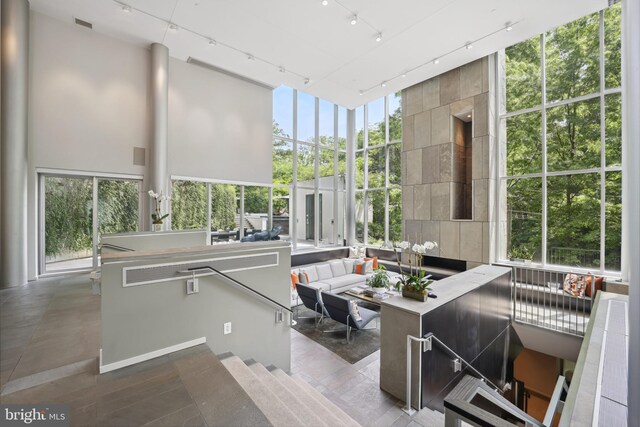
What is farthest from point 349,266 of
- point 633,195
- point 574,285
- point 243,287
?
point 633,195

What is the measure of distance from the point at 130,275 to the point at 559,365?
7384mm

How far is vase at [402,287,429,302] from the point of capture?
10.7 feet

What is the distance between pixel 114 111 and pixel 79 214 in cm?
238

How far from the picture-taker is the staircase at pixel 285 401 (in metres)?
2.12

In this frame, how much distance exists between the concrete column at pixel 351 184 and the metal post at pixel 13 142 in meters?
8.42

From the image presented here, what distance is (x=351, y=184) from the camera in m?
10.3

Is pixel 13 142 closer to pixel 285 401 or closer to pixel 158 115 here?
pixel 158 115

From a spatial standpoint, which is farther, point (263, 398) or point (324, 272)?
point (324, 272)

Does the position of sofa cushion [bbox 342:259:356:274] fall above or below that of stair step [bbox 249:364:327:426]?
above

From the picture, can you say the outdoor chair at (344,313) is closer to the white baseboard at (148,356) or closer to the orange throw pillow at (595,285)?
the white baseboard at (148,356)

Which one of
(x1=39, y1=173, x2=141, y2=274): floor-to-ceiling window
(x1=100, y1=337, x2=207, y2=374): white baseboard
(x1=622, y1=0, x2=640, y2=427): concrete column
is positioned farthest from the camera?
(x1=39, y1=173, x2=141, y2=274): floor-to-ceiling window

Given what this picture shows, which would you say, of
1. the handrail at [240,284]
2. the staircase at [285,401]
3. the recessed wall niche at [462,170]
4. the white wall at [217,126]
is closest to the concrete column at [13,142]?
the white wall at [217,126]

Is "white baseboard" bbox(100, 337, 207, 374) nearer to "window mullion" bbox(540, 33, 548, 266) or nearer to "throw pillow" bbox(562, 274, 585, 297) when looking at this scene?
"throw pillow" bbox(562, 274, 585, 297)

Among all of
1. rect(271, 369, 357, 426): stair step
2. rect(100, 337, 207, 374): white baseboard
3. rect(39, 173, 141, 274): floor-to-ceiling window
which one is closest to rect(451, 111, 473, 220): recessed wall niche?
rect(271, 369, 357, 426): stair step
